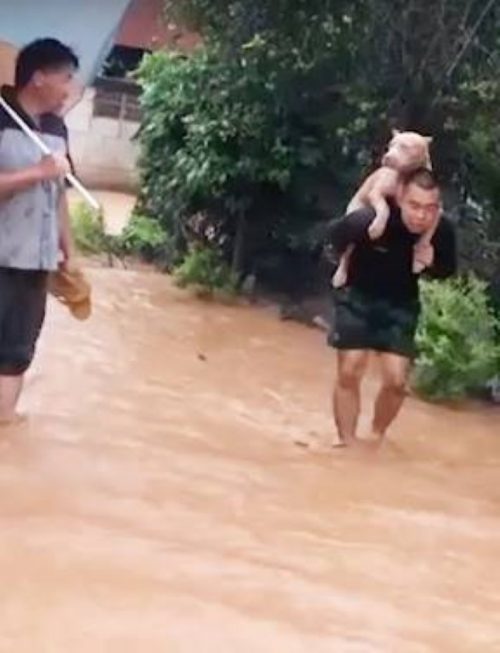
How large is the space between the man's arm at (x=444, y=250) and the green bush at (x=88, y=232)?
9.04 m

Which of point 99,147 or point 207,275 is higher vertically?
point 207,275

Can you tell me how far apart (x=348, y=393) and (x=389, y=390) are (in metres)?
0.20

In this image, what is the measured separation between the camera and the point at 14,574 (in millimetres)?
5488

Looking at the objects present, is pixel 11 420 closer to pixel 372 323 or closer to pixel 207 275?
pixel 372 323

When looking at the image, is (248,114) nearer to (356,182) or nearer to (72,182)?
(356,182)

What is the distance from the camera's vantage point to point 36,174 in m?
7.26

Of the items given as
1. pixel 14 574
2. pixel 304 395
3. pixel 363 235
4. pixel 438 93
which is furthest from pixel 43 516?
pixel 438 93

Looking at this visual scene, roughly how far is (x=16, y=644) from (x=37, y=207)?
307 centimetres

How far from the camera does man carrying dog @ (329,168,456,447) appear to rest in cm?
800

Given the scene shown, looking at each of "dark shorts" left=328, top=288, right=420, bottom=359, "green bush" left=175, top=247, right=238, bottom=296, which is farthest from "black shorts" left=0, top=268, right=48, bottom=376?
"green bush" left=175, top=247, right=238, bottom=296

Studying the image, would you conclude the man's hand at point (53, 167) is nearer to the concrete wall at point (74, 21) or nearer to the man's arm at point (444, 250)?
the man's arm at point (444, 250)

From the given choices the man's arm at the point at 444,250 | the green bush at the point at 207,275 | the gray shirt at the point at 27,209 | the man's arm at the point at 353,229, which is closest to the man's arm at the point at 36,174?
the gray shirt at the point at 27,209

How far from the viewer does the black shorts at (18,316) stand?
7.65m

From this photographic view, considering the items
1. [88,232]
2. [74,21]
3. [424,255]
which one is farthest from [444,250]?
[74,21]
